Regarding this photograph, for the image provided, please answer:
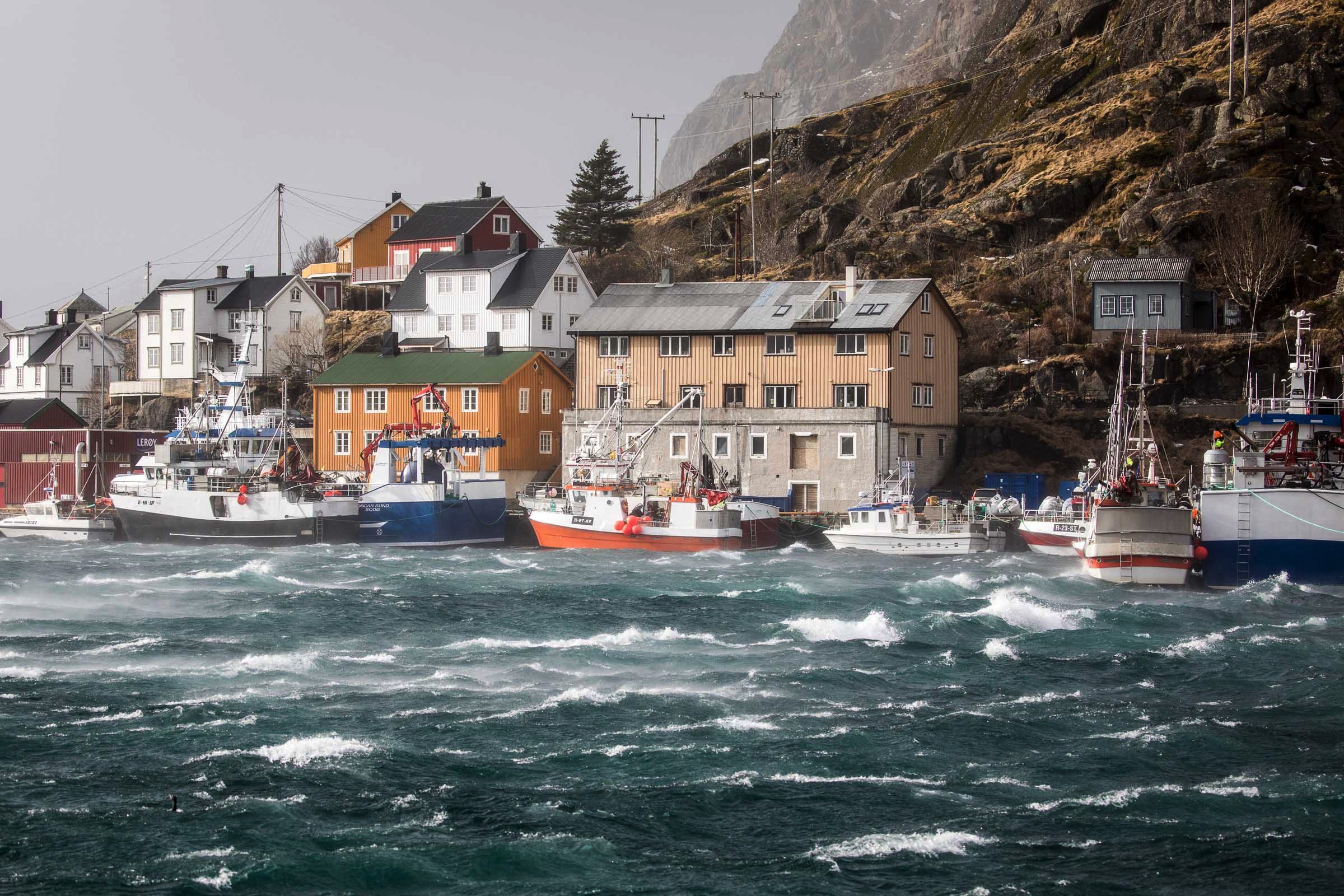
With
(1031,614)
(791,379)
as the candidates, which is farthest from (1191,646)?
(791,379)

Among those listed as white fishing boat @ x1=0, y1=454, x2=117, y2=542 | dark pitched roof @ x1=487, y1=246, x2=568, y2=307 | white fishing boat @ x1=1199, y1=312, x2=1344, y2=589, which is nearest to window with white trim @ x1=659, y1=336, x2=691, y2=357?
dark pitched roof @ x1=487, y1=246, x2=568, y2=307

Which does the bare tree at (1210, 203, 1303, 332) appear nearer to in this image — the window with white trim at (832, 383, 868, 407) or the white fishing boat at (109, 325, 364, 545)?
the window with white trim at (832, 383, 868, 407)

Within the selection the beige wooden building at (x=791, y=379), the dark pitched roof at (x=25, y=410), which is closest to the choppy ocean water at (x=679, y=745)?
the beige wooden building at (x=791, y=379)

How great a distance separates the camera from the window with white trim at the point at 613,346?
7469 centimetres

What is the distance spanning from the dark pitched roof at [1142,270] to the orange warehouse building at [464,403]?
2948 centimetres

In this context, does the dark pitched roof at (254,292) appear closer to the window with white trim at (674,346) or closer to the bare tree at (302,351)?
the bare tree at (302,351)

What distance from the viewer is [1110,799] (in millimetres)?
22422

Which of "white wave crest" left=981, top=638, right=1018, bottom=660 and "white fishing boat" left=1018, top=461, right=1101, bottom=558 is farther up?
"white fishing boat" left=1018, top=461, right=1101, bottom=558

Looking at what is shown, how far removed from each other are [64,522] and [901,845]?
6433 centimetres

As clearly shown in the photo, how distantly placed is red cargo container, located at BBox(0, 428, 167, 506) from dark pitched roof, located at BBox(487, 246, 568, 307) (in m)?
21.4

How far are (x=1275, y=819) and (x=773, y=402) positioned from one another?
50533 mm

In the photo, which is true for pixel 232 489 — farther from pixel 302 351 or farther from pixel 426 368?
pixel 302 351

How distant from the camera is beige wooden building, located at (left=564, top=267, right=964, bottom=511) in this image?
6862 cm

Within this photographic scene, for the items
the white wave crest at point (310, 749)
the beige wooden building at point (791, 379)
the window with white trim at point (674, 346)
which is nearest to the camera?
the white wave crest at point (310, 749)
